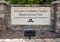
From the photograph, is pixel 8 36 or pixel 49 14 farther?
pixel 49 14

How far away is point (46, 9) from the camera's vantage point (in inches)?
380

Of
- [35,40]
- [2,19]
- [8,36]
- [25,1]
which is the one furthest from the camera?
[25,1]

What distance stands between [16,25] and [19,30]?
258 mm

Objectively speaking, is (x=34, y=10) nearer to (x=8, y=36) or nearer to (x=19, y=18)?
(x=19, y=18)

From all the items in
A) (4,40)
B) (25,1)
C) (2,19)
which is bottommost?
(4,40)

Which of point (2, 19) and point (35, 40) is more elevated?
point (2, 19)

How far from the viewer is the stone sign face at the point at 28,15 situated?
9625 millimetres

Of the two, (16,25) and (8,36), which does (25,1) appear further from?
(8,36)

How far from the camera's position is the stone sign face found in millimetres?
9625

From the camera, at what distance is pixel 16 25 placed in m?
9.73

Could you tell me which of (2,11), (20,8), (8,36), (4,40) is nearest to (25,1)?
(20,8)

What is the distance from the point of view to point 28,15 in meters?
9.63

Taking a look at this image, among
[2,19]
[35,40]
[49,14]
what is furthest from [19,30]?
[35,40]

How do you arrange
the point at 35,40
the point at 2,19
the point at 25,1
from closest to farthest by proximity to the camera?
the point at 35,40 < the point at 2,19 < the point at 25,1
